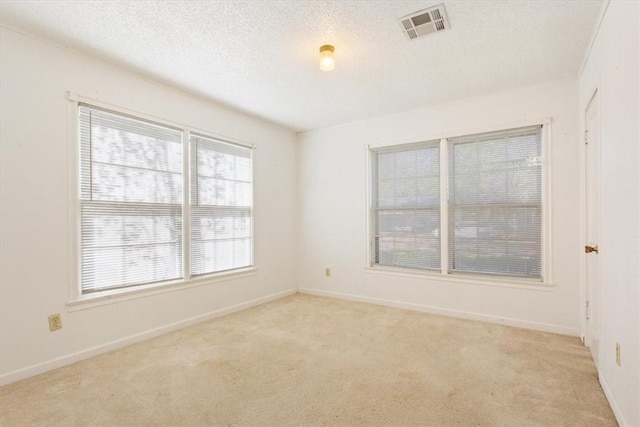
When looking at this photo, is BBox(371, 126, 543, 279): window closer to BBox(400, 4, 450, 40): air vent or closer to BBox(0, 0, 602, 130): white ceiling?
BBox(0, 0, 602, 130): white ceiling

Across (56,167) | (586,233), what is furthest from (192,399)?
(586,233)

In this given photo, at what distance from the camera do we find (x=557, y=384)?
221cm

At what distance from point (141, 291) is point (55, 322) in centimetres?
67

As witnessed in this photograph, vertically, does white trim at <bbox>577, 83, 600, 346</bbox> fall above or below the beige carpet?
above

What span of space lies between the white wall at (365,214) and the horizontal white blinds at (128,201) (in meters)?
2.05

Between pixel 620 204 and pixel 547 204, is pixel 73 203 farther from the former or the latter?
pixel 547 204

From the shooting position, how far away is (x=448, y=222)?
12.6ft

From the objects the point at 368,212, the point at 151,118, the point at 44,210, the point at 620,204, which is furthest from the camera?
the point at 368,212

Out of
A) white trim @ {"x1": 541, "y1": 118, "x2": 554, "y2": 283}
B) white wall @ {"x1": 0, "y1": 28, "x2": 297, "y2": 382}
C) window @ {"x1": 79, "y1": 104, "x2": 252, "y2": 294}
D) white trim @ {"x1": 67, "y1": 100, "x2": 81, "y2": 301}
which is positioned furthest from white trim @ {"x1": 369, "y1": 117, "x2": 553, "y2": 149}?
white trim @ {"x1": 67, "y1": 100, "x2": 81, "y2": 301}

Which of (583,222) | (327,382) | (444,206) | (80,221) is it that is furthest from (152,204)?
(583,222)

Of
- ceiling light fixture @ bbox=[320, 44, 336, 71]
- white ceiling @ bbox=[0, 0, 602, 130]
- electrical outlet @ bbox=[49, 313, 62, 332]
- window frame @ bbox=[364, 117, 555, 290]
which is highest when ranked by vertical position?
white ceiling @ bbox=[0, 0, 602, 130]

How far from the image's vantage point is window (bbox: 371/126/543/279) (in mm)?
3408

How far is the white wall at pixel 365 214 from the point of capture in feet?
10.4

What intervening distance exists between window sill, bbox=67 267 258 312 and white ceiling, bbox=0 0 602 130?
204 centimetres
